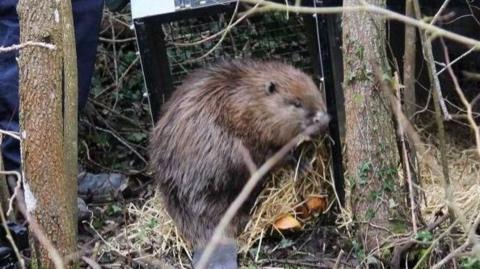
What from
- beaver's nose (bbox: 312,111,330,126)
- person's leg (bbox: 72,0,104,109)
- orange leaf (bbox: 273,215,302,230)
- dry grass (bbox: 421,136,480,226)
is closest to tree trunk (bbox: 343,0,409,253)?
dry grass (bbox: 421,136,480,226)

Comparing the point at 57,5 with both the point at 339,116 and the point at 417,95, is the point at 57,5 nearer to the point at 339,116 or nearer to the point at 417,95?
the point at 339,116

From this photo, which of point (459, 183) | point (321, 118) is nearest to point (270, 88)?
point (321, 118)

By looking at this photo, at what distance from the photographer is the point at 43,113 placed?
3.52m

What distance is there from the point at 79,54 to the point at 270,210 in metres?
1.17

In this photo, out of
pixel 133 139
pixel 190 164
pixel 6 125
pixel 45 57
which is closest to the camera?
pixel 45 57

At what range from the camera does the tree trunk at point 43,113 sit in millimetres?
3512

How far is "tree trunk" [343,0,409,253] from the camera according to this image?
368cm

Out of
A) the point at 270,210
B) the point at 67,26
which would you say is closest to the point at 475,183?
the point at 270,210

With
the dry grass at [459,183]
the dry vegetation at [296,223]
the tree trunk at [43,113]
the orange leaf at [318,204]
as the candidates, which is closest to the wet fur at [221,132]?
the dry vegetation at [296,223]

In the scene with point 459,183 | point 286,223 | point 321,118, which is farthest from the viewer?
point 459,183

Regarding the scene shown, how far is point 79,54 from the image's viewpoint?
185 inches

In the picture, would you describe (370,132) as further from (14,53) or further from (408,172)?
(14,53)

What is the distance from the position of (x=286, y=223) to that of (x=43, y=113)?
1.21m

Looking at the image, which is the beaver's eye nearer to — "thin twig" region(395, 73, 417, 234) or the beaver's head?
the beaver's head
